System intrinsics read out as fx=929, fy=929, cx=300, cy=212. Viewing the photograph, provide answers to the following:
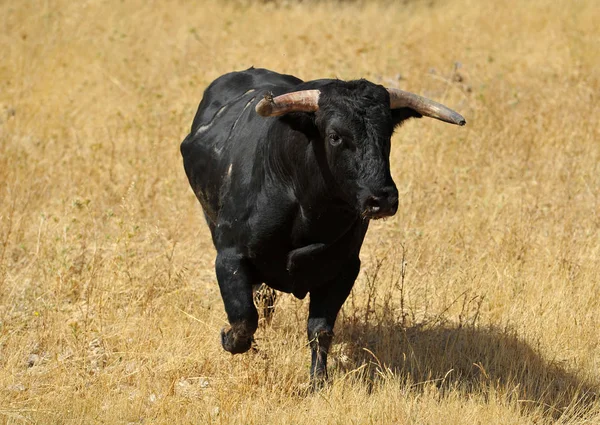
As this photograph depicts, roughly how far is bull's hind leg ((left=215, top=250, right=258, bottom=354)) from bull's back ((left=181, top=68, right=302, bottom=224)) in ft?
2.00

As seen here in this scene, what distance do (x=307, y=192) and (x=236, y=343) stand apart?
1.11 m

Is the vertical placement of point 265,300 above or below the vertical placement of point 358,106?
below

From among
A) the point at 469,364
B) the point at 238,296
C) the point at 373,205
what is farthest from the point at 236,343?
the point at 469,364

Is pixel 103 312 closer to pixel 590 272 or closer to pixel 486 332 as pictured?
pixel 486 332

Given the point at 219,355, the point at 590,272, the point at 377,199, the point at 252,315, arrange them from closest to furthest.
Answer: the point at 377,199
the point at 252,315
the point at 219,355
the point at 590,272

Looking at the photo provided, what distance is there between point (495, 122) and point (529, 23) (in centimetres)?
439

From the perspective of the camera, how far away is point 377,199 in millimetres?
5039

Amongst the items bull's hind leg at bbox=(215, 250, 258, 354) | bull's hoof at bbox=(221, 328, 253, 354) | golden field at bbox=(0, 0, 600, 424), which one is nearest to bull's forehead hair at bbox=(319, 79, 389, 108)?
bull's hind leg at bbox=(215, 250, 258, 354)

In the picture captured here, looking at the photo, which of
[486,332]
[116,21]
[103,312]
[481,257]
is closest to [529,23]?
[116,21]

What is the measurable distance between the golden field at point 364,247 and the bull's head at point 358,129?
4.41ft

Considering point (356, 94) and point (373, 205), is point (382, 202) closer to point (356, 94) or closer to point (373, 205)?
point (373, 205)

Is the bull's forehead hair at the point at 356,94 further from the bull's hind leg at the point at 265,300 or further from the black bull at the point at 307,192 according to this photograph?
the bull's hind leg at the point at 265,300

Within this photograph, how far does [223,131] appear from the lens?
6.87 m

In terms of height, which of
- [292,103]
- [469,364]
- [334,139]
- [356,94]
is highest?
[356,94]
